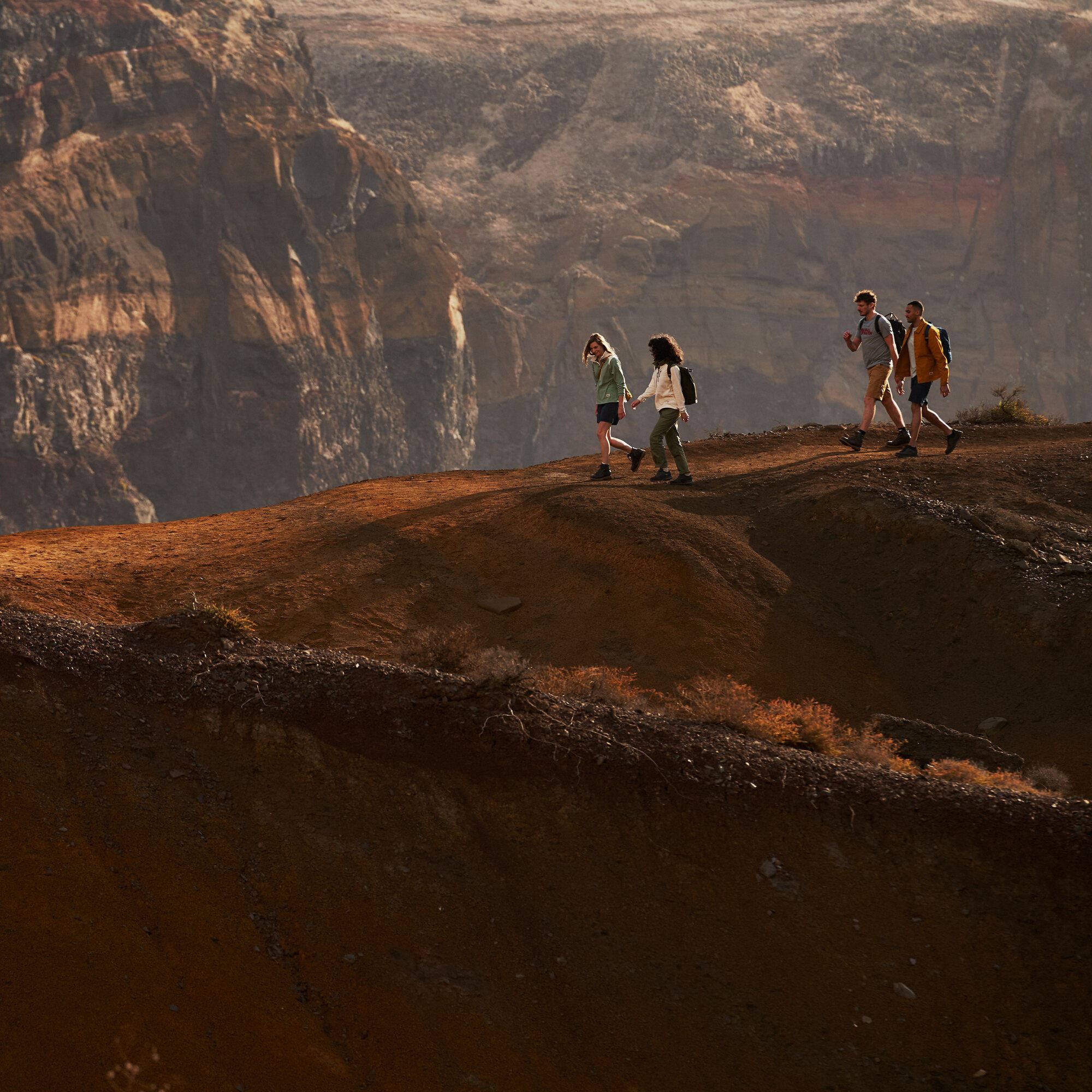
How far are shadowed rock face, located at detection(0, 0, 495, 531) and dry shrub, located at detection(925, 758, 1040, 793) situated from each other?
60819mm

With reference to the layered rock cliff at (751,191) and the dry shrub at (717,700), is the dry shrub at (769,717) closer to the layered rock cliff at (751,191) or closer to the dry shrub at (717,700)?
the dry shrub at (717,700)

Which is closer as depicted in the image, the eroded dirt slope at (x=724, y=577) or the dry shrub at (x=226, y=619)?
the dry shrub at (x=226, y=619)

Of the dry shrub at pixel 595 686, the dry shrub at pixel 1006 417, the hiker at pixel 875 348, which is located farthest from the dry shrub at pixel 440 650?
the dry shrub at pixel 1006 417

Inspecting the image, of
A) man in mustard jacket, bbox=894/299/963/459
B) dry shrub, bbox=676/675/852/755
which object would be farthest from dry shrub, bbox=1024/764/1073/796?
man in mustard jacket, bbox=894/299/963/459

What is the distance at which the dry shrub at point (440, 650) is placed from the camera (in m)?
8.68

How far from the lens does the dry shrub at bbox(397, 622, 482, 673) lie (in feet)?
28.5

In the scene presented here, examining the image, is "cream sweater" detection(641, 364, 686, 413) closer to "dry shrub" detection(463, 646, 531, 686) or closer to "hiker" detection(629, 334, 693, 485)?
"hiker" detection(629, 334, 693, 485)

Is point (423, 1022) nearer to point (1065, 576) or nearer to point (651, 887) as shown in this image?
point (651, 887)

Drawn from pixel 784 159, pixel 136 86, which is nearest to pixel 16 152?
pixel 136 86

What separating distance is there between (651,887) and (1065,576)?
6304mm

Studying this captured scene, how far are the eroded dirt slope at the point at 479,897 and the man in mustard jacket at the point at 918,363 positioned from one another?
24.3 feet

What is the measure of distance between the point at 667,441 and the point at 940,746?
17.8ft

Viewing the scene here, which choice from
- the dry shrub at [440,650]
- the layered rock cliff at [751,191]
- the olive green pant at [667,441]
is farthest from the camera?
the layered rock cliff at [751,191]

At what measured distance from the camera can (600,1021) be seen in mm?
5410
